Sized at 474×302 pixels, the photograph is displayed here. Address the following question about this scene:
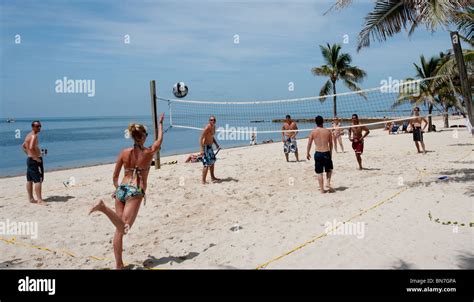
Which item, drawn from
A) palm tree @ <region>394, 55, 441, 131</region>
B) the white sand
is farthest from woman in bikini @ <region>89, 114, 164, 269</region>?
palm tree @ <region>394, 55, 441, 131</region>

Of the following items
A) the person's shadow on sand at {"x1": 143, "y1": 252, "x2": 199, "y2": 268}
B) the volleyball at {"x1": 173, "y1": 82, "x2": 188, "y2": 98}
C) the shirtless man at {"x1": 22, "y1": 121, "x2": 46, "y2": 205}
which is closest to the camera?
the person's shadow on sand at {"x1": 143, "y1": 252, "x2": 199, "y2": 268}

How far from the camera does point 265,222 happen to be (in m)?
5.34

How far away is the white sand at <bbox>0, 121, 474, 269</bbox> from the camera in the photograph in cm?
395

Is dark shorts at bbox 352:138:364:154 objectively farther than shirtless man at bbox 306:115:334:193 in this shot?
Yes

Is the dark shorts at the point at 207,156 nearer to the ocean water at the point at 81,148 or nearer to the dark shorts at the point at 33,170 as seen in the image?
the dark shorts at the point at 33,170

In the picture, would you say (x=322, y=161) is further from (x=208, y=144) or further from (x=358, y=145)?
(x=358, y=145)

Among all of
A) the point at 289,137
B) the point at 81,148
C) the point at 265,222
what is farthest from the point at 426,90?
the point at 81,148

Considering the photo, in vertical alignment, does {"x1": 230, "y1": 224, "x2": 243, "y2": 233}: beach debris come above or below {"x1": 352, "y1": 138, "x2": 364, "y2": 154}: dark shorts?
below

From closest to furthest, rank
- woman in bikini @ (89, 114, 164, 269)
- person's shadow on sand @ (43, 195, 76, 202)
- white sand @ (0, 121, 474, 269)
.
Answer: woman in bikini @ (89, 114, 164, 269), white sand @ (0, 121, 474, 269), person's shadow on sand @ (43, 195, 76, 202)

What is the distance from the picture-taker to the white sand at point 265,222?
3.95 metres

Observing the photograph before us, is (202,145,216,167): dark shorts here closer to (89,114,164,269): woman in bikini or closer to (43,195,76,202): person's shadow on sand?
(43,195,76,202): person's shadow on sand

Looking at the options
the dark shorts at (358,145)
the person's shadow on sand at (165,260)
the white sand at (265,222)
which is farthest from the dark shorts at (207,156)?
the person's shadow on sand at (165,260)
